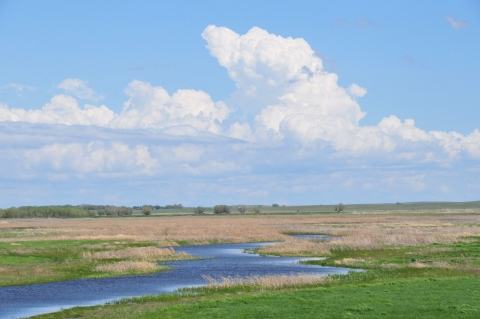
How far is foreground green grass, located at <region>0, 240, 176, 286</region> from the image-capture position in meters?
44.7

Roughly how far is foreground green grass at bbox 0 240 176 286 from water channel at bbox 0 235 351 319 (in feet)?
7.49

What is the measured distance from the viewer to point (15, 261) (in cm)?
5219

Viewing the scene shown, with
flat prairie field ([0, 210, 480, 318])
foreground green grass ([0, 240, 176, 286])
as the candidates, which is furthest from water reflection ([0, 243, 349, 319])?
foreground green grass ([0, 240, 176, 286])

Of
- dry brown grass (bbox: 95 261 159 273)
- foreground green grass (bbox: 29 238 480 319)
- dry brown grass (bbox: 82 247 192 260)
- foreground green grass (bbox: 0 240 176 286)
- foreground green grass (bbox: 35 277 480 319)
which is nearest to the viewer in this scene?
foreground green grass (bbox: 35 277 480 319)

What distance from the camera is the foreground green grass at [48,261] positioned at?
147 ft

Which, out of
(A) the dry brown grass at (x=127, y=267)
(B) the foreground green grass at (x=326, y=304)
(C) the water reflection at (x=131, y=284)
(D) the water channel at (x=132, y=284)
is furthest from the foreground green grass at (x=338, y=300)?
(A) the dry brown grass at (x=127, y=267)

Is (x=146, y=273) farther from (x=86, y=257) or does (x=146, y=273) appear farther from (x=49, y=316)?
(x=49, y=316)

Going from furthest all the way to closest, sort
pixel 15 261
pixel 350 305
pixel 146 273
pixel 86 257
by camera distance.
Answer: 1. pixel 86 257
2. pixel 15 261
3. pixel 146 273
4. pixel 350 305

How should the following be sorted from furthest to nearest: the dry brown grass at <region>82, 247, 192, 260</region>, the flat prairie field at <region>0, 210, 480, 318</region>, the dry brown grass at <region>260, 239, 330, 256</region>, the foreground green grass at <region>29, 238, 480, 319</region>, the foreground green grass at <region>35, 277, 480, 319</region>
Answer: the dry brown grass at <region>260, 239, 330, 256</region> → the dry brown grass at <region>82, 247, 192, 260</region> → the flat prairie field at <region>0, 210, 480, 318</region> → the foreground green grass at <region>29, 238, 480, 319</region> → the foreground green grass at <region>35, 277, 480, 319</region>

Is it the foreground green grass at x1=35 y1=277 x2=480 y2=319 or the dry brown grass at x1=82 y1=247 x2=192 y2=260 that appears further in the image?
the dry brown grass at x1=82 y1=247 x2=192 y2=260

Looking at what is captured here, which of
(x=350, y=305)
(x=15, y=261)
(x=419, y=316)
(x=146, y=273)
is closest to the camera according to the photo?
(x=419, y=316)

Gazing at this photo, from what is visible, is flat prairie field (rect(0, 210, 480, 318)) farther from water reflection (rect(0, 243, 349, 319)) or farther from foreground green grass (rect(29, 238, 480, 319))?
water reflection (rect(0, 243, 349, 319))

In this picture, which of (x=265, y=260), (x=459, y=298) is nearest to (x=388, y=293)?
(x=459, y=298)

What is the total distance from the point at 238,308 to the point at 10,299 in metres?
16.6
